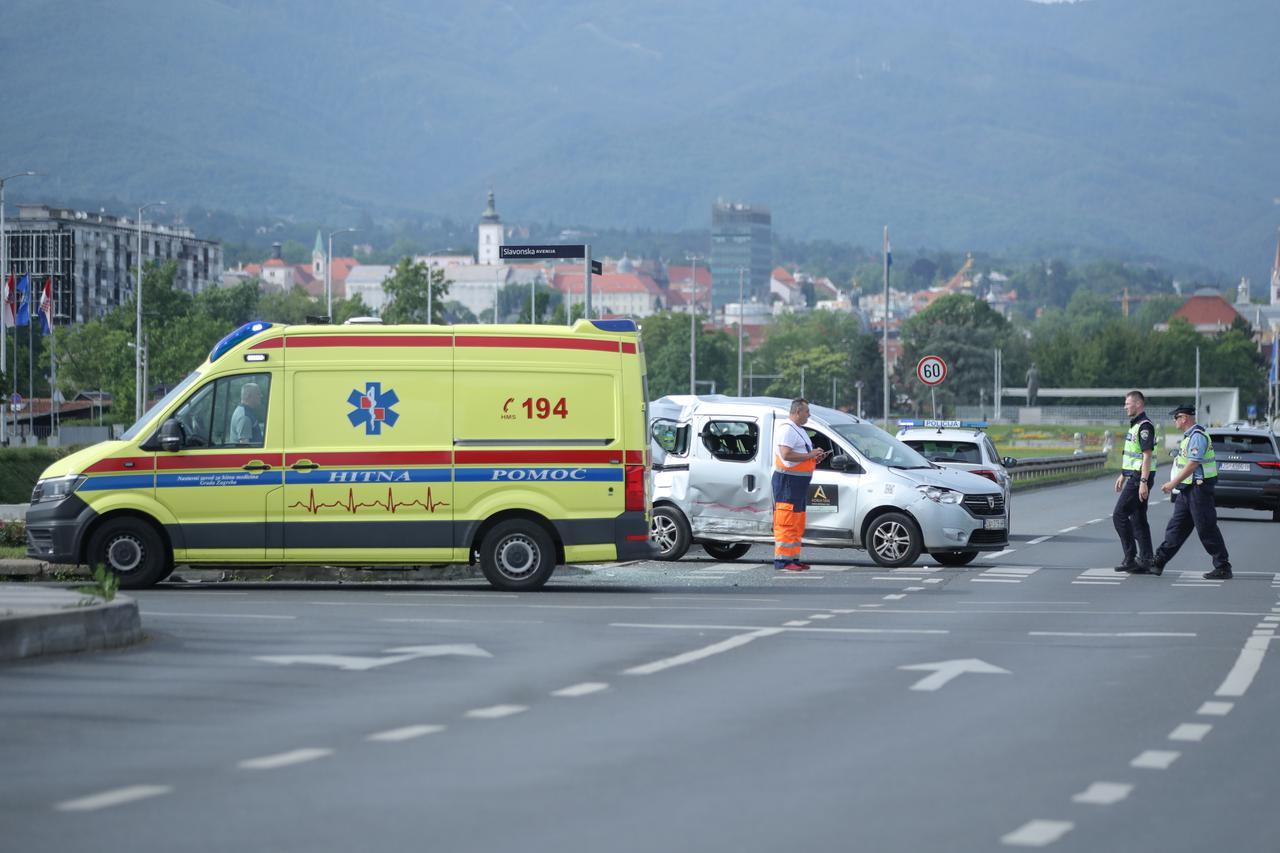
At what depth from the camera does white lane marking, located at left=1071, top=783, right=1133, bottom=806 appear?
8.12 meters

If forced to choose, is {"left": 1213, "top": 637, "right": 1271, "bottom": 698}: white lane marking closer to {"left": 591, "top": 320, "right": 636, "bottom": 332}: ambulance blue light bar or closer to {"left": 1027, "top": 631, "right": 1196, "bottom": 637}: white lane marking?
{"left": 1027, "top": 631, "right": 1196, "bottom": 637}: white lane marking

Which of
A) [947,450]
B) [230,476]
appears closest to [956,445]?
[947,450]

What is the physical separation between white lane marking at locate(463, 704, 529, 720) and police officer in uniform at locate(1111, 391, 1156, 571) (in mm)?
11969

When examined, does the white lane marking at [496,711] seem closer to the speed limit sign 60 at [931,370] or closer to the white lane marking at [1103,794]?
the white lane marking at [1103,794]

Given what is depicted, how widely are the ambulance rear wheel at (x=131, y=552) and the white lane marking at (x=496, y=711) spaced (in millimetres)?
8786

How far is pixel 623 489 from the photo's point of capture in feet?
62.1

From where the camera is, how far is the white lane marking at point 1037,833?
728 centimetres

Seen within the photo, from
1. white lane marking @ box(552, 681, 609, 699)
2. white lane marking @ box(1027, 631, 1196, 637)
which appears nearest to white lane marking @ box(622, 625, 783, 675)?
white lane marking @ box(552, 681, 609, 699)

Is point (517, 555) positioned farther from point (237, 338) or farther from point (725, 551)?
point (725, 551)

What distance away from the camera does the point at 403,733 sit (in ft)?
32.2

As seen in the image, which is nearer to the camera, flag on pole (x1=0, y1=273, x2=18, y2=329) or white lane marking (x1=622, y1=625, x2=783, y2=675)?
white lane marking (x1=622, y1=625, x2=783, y2=675)

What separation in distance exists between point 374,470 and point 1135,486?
805 centimetres

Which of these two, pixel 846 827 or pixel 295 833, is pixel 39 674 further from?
pixel 846 827

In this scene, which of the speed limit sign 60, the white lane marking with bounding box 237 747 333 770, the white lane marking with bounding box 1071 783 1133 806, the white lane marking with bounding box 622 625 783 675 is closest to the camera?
the white lane marking with bounding box 1071 783 1133 806
